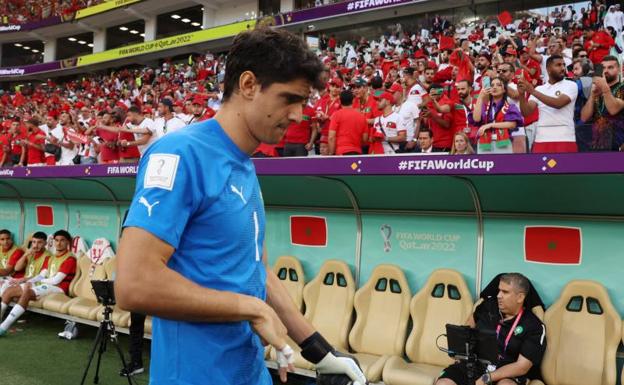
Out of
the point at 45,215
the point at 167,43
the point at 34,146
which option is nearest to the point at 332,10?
the point at 167,43

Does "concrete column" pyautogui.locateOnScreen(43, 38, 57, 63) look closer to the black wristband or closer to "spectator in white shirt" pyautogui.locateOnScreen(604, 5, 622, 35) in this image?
"spectator in white shirt" pyautogui.locateOnScreen(604, 5, 622, 35)

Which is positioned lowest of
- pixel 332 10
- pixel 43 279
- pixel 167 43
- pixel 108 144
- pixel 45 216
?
pixel 43 279

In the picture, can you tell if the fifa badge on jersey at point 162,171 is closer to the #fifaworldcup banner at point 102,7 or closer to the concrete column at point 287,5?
the concrete column at point 287,5

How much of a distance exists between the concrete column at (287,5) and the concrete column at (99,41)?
1255 cm

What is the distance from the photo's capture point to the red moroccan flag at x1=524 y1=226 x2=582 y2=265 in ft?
17.2

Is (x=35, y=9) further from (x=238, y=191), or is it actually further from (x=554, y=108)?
(x=238, y=191)

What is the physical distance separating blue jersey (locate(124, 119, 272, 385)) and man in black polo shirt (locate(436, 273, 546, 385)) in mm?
3467

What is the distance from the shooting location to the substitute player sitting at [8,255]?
9789mm

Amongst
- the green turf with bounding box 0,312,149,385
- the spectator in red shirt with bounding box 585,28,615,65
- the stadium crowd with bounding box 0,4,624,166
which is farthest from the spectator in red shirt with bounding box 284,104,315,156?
the spectator in red shirt with bounding box 585,28,615,65

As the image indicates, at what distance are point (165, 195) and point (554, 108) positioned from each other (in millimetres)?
4723

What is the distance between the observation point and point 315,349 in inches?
62.1

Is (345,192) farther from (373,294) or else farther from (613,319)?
(613,319)

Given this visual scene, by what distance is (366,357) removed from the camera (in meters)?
5.57

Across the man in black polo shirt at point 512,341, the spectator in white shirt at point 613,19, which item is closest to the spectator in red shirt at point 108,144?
the man in black polo shirt at point 512,341
